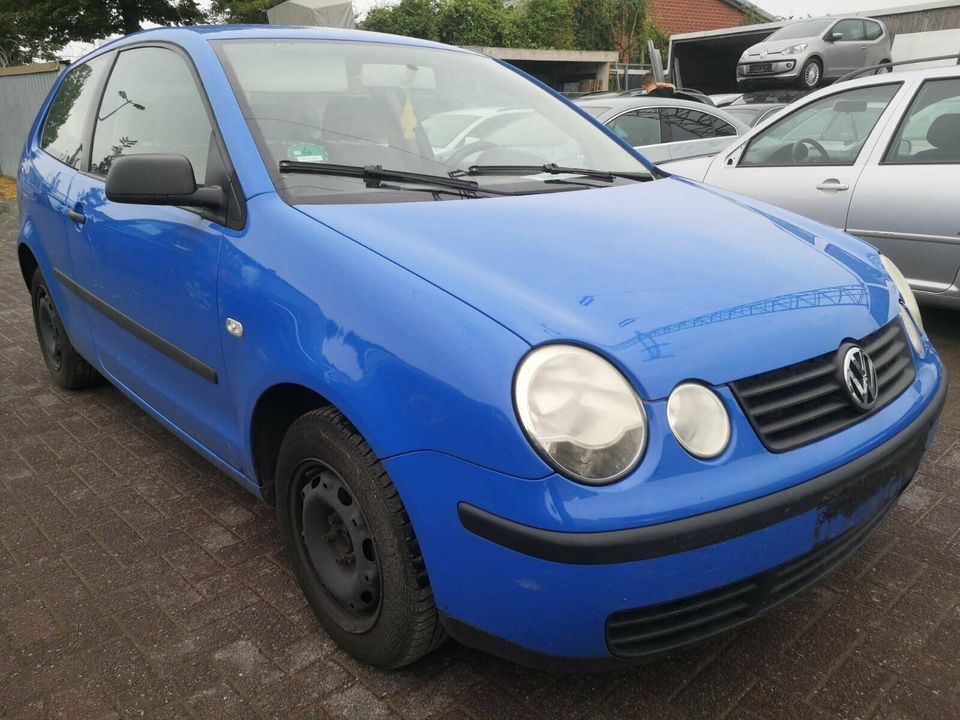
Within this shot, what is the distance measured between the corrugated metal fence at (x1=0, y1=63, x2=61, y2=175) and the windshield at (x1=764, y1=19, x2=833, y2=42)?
13.2 metres

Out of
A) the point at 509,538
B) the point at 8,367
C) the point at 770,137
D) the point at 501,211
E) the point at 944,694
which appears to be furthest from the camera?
the point at 770,137

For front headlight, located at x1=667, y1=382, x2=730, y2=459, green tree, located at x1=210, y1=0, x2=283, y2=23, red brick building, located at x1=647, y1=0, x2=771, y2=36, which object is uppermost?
green tree, located at x1=210, y1=0, x2=283, y2=23

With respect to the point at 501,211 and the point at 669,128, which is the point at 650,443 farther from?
the point at 669,128

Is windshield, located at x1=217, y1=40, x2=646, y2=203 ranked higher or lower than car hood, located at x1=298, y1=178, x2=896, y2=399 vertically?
higher

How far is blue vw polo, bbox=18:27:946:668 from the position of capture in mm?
1543

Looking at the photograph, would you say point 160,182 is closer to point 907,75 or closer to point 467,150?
point 467,150

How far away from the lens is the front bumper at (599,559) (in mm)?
1496

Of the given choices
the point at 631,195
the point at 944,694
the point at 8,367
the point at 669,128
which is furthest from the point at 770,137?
the point at 8,367

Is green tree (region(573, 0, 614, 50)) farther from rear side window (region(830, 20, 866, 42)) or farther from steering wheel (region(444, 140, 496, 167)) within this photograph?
steering wheel (region(444, 140, 496, 167))

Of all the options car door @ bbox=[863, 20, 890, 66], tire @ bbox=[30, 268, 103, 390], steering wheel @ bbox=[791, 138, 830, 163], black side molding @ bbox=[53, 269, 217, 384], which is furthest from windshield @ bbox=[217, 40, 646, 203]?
car door @ bbox=[863, 20, 890, 66]

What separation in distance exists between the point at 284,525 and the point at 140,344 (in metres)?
1.00

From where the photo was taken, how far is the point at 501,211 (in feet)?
7.05

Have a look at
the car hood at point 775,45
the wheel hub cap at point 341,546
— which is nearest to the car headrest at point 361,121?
the wheel hub cap at point 341,546

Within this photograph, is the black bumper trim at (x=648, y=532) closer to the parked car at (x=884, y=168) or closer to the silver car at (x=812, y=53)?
the parked car at (x=884, y=168)
